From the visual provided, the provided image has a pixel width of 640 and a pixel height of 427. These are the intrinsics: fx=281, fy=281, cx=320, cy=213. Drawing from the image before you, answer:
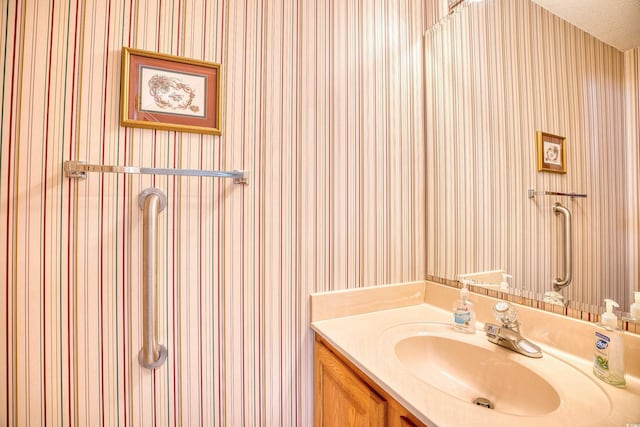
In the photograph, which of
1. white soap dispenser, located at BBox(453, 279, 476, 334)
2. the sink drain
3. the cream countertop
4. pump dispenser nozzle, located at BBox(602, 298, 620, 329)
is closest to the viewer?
the cream countertop

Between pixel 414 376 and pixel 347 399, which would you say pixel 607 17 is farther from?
pixel 347 399

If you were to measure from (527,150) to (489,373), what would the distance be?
0.71 meters

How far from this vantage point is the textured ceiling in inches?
26.0

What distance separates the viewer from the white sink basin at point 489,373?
2.03 feet

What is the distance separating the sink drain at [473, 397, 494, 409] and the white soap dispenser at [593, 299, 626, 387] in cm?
26

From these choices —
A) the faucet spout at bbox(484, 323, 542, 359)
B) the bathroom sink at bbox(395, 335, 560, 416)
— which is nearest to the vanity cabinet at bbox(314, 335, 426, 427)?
the bathroom sink at bbox(395, 335, 560, 416)

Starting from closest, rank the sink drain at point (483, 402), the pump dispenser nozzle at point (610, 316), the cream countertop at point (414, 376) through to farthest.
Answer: the cream countertop at point (414, 376), the pump dispenser nozzle at point (610, 316), the sink drain at point (483, 402)

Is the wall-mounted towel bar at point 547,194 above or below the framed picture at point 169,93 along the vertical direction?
below

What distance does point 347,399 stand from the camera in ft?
2.67

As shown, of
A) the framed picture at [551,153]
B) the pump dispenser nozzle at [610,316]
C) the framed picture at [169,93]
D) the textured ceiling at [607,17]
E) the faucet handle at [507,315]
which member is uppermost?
the textured ceiling at [607,17]

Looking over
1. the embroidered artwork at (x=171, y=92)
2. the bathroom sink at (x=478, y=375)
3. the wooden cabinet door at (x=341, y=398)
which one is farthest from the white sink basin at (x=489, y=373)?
the embroidered artwork at (x=171, y=92)

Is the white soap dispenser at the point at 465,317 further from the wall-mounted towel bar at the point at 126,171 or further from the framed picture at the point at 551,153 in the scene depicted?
the wall-mounted towel bar at the point at 126,171

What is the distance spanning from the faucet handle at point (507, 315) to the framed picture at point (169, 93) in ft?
3.41

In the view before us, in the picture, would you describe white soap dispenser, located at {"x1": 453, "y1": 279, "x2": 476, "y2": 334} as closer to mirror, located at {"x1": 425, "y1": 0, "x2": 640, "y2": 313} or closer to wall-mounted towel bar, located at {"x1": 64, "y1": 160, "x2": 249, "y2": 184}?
mirror, located at {"x1": 425, "y1": 0, "x2": 640, "y2": 313}
